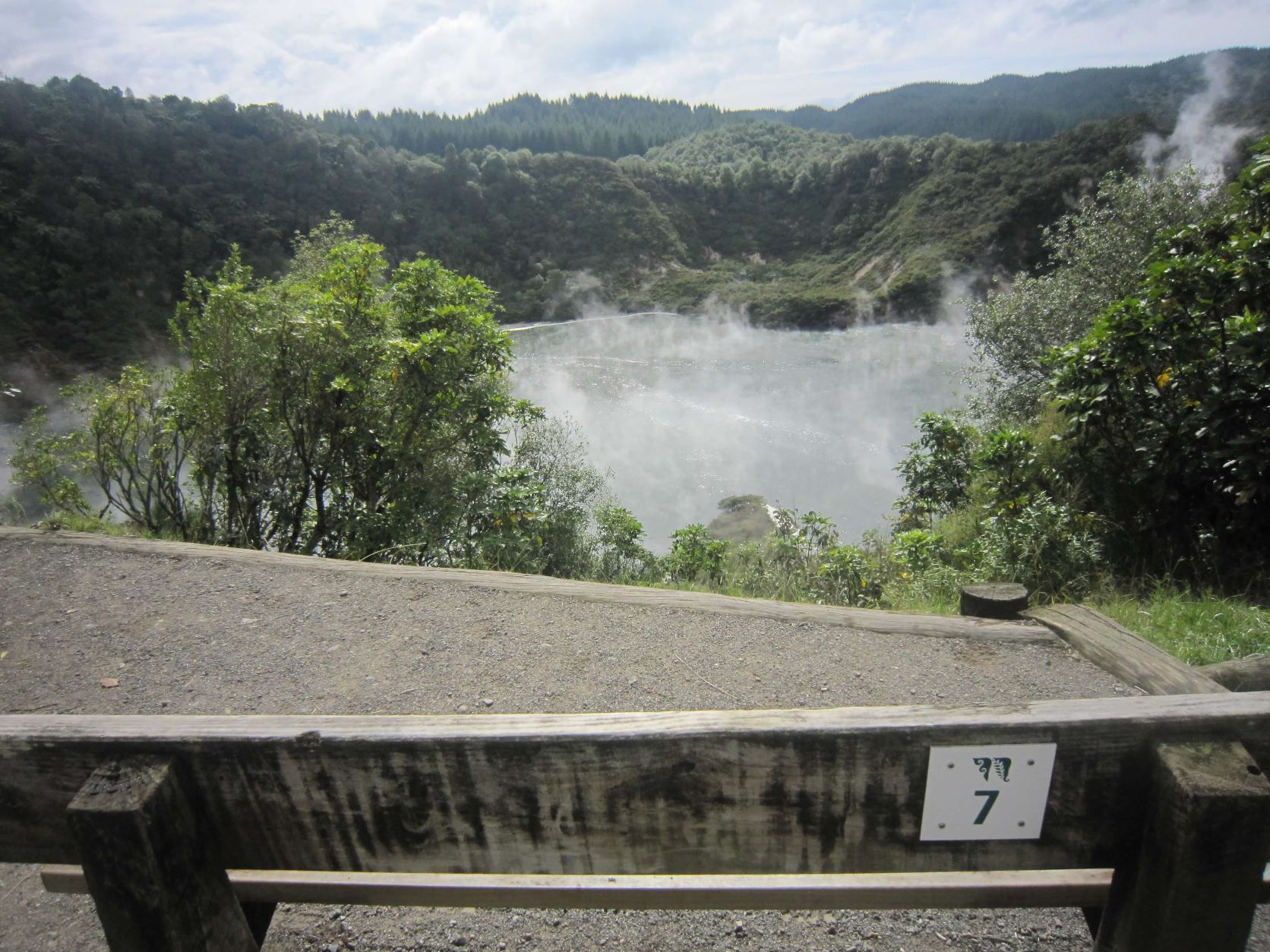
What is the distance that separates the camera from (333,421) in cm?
819

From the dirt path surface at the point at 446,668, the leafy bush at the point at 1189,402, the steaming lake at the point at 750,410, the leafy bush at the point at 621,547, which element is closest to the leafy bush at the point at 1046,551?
the leafy bush at the point at 1189,402

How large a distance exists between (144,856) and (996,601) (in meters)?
3.76

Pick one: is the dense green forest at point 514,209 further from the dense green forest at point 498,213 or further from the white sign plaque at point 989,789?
the white sign plaque at point 989,789

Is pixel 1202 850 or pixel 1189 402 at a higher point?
pixel 1202 850

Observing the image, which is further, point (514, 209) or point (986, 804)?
point (514, 209)

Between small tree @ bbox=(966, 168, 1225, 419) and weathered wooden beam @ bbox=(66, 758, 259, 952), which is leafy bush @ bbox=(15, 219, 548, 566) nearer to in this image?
weathered wooden beam @ bbox=(66, 758, 259, 952)

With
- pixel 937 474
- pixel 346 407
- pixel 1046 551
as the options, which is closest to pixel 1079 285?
A: pixel 937 474

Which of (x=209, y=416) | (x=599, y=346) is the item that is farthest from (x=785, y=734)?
(x=599, y=346)

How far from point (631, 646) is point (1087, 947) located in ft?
7.01

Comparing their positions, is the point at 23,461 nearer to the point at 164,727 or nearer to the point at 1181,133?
the point at 164,727

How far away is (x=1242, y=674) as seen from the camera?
10.1ft

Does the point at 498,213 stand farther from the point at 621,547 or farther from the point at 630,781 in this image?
the point at 630,781

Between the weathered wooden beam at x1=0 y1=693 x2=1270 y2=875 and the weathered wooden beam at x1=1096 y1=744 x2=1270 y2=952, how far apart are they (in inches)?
2.0

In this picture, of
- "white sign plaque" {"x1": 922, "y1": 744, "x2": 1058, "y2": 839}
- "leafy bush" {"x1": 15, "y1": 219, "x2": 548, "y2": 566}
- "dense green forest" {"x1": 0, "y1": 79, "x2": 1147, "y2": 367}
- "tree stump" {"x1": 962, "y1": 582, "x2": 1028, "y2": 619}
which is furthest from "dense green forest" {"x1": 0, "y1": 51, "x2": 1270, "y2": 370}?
"white sign plaque" {"x1": 922, "y1": 744, "x2": 1058, "y2": 839}
